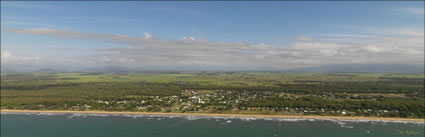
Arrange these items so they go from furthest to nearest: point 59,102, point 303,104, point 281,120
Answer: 1. point 59,102
2. point 303,104
3. point 281,120

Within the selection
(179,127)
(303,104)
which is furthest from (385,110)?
(179,127)

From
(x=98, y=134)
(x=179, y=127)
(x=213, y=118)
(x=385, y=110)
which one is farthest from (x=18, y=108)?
(x=385, y=110)

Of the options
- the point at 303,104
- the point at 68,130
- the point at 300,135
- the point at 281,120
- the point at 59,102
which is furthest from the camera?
the point at 59,102

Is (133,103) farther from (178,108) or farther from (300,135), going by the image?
(300,135)

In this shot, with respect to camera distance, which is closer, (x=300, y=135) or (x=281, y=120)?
(x=300, y=135)

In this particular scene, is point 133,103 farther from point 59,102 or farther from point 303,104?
point 303,104

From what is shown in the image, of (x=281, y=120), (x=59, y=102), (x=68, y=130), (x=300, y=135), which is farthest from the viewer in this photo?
(x=59, y=102)
